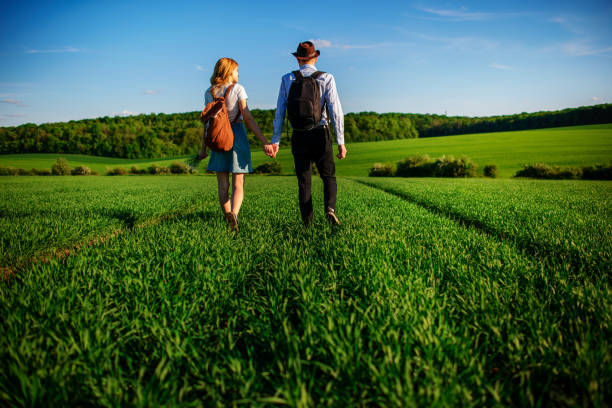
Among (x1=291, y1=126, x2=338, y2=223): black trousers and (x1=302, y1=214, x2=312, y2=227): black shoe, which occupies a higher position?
(x1=291, y1=126, x2=338, y2=223): black trousers

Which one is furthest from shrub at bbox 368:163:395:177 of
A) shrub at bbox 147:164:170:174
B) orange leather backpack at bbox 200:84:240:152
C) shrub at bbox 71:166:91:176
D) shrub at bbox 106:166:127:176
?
shrub at bbox 71:166:91:176

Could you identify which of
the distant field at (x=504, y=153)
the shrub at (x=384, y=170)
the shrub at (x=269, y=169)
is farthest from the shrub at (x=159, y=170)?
the shrub at (x=384, y=170)

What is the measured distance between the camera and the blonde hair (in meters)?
4.55

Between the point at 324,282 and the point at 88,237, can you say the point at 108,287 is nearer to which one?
the point at 324,282

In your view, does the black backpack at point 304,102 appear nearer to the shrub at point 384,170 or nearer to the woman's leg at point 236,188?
the woman's leg at point 236,188

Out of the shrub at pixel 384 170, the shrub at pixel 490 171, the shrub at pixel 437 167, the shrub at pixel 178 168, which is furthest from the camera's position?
the shrub at pixel 178 168

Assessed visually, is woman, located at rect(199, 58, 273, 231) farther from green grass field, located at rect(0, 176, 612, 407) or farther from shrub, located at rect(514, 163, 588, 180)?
shrub, located at rect(514, 163, 588, 180)

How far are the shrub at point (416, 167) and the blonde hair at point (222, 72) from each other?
145 feet

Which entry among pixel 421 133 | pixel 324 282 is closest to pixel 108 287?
pixel 324 282

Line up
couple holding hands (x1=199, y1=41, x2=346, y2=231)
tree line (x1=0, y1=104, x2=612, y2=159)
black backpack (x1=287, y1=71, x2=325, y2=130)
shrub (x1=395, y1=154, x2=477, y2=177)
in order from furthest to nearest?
tree line (x1=0, y1=104, x2=612, y2=159)
shrub (x1=395, y1=154, x2=477, y2=177)
couple holding hands (x1=199, y1=41, x2=346, y2=231)
black backpack (x1=287, y1=71, x2=325, y2=130)

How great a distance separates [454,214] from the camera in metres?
6.49

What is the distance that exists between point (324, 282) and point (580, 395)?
5.08 feet

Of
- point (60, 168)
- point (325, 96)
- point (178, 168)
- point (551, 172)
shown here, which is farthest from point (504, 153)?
point (60, 168)

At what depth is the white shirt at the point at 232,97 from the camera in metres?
4.59
